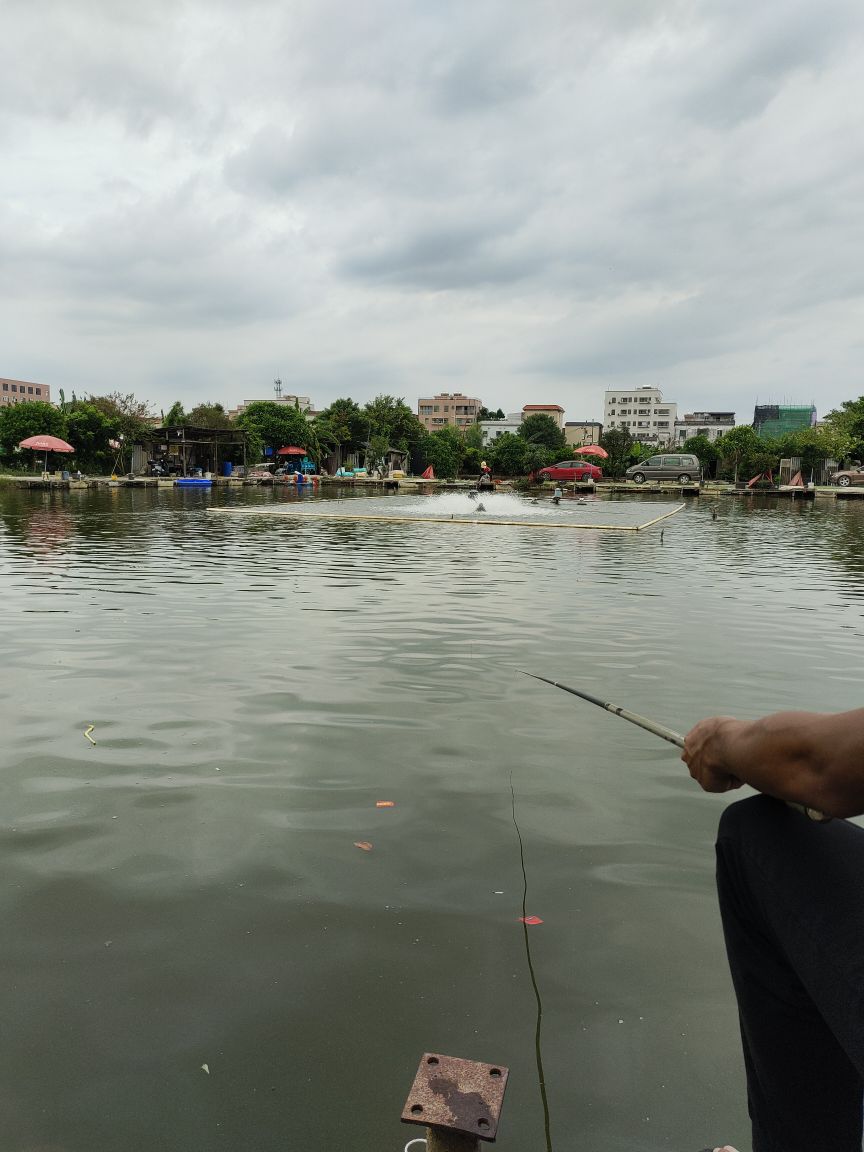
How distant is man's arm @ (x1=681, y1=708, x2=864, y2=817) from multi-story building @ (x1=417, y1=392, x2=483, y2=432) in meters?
159

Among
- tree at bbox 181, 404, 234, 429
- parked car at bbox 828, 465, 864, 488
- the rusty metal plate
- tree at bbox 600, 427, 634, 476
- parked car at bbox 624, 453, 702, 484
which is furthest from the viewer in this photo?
tree at bbox 600, 427, 634, 476

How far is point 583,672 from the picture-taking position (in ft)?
20.6

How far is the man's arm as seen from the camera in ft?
4.39

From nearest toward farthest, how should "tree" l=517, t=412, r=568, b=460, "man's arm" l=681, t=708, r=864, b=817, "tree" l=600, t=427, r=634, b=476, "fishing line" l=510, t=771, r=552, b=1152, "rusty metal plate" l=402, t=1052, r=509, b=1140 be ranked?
"man's arm" l=681, t=708, r=864, b=817, "rusty metal plate" l=402, t=1052, r=509, b=1140, "fishing line" l=510, t=771, r=552, b=1152, "tree" l=600, t=427, r=634, b=476, "tree" l=517, t=412, r=568, b=460

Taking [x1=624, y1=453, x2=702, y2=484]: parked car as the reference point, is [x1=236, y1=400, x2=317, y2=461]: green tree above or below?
above

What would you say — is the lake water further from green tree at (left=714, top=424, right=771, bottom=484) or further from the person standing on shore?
green tree at (left=714, top=424, right=771, bottom=484)

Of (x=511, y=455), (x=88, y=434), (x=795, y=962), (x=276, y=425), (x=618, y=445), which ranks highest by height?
(x=276, y=425)

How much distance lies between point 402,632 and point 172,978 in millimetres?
5308

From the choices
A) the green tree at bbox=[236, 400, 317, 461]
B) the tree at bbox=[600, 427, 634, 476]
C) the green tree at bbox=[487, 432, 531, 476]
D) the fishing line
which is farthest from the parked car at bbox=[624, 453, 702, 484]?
the fishing line

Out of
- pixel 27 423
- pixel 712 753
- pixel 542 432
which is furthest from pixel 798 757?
pixel 542 432

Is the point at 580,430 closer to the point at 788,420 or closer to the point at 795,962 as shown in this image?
the point at 788,420

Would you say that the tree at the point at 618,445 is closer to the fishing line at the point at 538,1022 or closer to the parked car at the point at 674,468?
the parked car at the point at 674,468

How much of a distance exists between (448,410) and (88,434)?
111m

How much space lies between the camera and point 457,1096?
5.31ft
